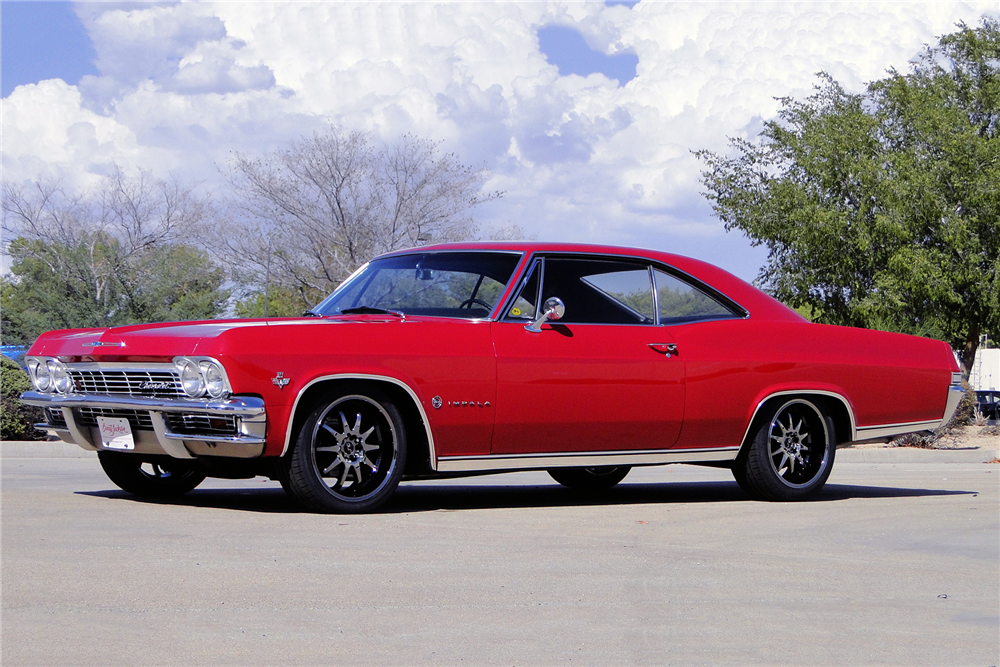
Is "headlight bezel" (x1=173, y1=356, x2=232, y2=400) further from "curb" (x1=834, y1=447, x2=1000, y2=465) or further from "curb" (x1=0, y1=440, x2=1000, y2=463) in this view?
"curb" (x1=834, y1=447, x2=1000, y2=465)

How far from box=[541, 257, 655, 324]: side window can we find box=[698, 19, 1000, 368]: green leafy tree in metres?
16.5

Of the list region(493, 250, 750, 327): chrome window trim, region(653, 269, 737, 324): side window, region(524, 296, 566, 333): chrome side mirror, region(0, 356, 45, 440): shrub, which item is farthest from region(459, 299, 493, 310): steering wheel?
region(0, 356, 45, 440): shrub

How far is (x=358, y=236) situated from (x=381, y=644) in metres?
38.4

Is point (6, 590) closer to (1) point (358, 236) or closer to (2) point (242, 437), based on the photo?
(2) point (242, 437)

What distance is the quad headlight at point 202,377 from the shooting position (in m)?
6.71

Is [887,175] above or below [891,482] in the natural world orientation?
above

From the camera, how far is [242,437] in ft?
22.0

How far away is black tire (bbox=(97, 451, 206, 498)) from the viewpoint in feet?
26.4

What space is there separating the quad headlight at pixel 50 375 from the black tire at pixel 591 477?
12.0ft

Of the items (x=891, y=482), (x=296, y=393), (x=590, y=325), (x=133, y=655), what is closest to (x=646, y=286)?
(x=590, y=325)

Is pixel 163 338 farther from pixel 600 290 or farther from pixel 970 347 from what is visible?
pixel 970 347

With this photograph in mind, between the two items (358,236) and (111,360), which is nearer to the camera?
(111,360)

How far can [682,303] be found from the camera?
27.8 feet

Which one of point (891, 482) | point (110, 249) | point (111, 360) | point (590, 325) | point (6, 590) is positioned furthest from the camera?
point (110, 249)
